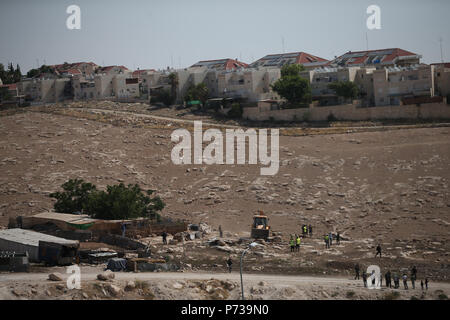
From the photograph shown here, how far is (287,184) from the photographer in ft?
196

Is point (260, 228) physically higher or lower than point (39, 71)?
lower

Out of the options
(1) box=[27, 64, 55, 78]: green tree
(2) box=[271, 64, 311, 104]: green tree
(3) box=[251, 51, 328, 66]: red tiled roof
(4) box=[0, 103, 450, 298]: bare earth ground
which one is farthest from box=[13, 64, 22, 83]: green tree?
(2) box=[271, 64, 311, 104]: green tree

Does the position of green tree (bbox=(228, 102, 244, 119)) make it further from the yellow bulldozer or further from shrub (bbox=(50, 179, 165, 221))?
the yellow bulldozer

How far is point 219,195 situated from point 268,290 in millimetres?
22268

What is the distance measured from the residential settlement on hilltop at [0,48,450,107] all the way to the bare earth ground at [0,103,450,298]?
12.2m

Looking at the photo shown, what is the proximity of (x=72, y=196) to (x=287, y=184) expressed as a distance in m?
17.1

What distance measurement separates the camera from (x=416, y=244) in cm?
4697

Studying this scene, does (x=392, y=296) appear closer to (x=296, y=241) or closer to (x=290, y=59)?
(x=296, y=241)

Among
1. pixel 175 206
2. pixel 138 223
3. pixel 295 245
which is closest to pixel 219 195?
pixel 175 206

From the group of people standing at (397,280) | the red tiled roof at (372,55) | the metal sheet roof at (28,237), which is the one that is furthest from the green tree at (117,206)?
the red tiled roof at (372,55)

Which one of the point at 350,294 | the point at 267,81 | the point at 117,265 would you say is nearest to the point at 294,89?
the point at 267,81

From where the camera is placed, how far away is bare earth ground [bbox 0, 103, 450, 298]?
150 ft
